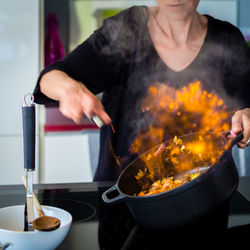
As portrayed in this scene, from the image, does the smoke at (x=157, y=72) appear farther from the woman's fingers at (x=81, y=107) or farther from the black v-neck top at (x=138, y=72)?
the woman's fingers at (x=81, y=107)

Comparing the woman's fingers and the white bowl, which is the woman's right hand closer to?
the woman's fingers

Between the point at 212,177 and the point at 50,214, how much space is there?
0.33 meters

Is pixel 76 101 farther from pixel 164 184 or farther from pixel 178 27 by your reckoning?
pixel 178 27

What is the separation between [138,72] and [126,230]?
721 mm

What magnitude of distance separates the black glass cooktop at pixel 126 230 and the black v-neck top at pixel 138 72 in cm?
38

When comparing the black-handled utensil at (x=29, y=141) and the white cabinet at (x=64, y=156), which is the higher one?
the black-handled utensil at (x=29, y=141)

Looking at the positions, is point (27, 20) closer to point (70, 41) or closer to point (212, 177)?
point (70, 41)

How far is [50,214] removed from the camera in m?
0.71

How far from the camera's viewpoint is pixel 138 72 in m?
1.33

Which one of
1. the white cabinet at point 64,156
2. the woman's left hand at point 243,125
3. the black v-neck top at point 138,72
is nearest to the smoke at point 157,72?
the black v-neck top at point 138,72

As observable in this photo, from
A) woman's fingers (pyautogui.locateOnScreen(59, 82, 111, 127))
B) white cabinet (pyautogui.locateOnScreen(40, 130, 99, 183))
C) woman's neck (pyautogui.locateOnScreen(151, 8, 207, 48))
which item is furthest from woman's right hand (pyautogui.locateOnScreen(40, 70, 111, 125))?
white cabinet (pyautogui.locateOnScreen(40, 130, 99, 183))

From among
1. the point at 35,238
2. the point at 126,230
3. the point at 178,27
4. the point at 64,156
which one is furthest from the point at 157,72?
the point at 64,156

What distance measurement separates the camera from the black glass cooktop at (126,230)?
68 cm

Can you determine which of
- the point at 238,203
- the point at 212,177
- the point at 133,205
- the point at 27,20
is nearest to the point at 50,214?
the point at 133,205
